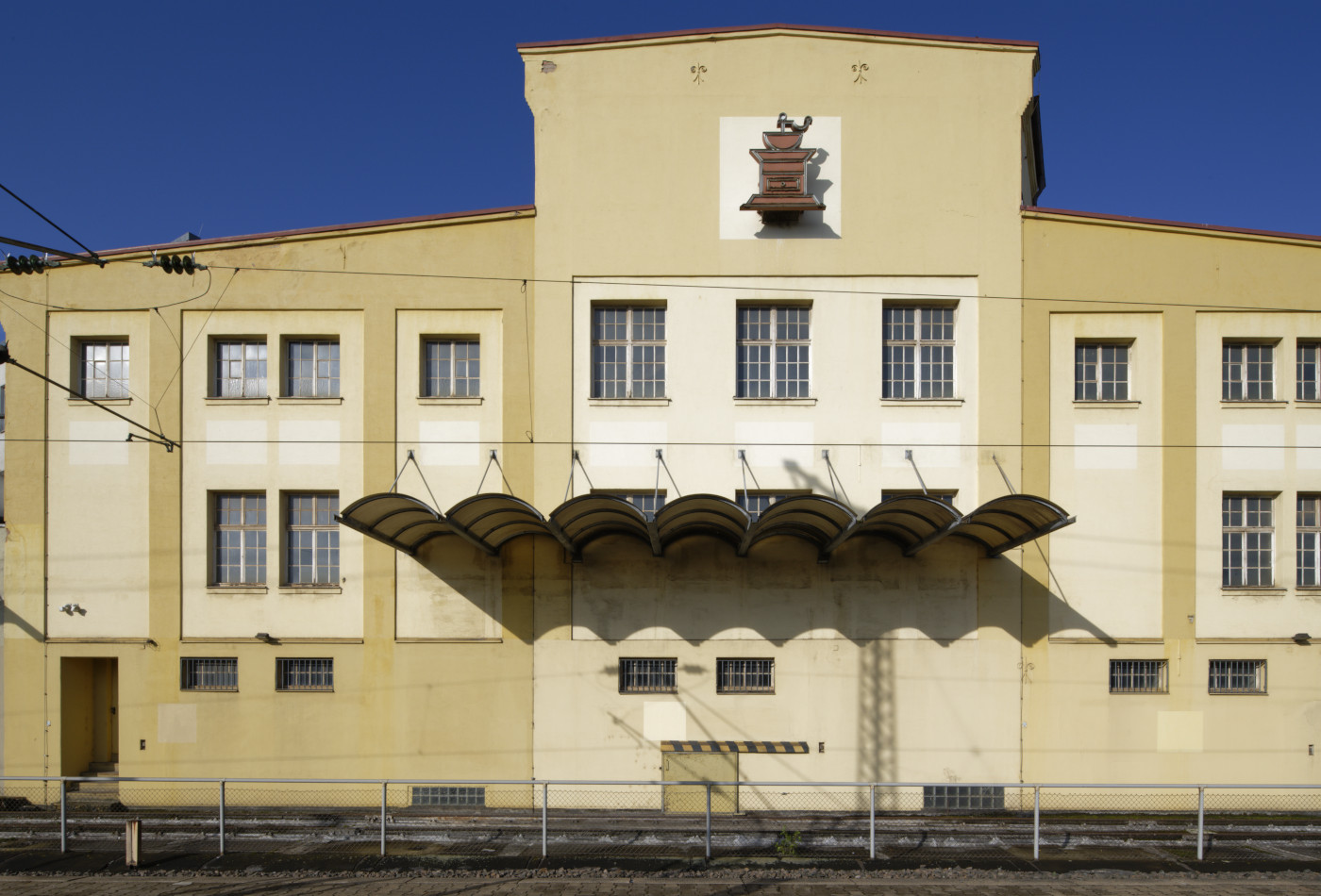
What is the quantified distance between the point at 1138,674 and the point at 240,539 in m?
17.7

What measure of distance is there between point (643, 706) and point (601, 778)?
1632mm

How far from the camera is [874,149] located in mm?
15078

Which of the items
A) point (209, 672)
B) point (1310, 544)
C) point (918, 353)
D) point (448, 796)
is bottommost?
point (448, 796)

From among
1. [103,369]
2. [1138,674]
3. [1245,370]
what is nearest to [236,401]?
[103,369]

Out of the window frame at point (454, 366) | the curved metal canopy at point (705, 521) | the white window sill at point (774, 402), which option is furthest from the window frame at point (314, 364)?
the white window sill at point (774, 402)

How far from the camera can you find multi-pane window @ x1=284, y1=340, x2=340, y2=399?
15.5 meters

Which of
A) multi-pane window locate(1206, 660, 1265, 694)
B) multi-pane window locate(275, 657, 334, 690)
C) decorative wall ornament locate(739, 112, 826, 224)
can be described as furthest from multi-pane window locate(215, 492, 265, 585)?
multi-pane window locate(1206, 660, 1265, 694)

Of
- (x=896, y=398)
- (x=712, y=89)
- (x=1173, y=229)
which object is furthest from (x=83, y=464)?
Answer: (x=1173, y=229)

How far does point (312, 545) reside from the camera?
1525 cm

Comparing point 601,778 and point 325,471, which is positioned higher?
point 325,471

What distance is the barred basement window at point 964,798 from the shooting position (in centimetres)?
1431

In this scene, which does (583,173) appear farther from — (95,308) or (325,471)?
(95,308)

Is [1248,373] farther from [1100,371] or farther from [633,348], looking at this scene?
[633,348]

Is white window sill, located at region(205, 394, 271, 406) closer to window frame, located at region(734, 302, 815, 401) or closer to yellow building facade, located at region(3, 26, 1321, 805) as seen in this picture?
yellow building facade, located at region(3, 26, 1321, 805)
